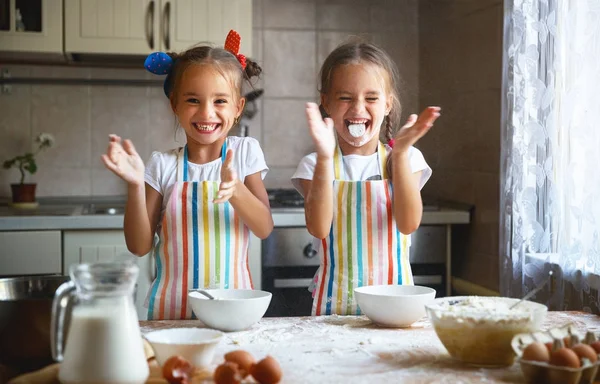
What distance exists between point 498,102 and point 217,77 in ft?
3.74

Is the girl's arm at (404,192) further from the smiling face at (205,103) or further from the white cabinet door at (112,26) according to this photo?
the white cabinet door at (112,26)

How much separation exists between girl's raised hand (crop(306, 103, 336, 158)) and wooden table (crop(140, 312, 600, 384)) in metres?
0.29

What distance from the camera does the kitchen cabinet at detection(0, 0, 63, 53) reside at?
2467 millimetres

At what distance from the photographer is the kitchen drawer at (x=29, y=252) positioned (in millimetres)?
2254

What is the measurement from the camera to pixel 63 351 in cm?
91

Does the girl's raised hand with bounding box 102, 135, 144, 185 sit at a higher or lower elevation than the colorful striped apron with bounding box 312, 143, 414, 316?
higher

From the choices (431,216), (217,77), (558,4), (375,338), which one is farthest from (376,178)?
(431,216)

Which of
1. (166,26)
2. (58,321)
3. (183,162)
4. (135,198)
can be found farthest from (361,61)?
(166,26)

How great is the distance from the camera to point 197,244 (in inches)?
58.5

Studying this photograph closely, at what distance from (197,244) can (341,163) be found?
0.34m

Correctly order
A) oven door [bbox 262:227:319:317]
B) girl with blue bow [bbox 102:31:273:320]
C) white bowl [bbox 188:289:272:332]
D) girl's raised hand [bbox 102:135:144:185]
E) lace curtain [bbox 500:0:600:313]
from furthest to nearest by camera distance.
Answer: oven door [bbox 262:227:319:317] → lace curtain [bbox 500:0:600:313] → girl with blue bow [bbox 102:31:273:320] → girl's raised hand [bbox 102:135:144:185] → white bowl [bbox 188:289:272:332]

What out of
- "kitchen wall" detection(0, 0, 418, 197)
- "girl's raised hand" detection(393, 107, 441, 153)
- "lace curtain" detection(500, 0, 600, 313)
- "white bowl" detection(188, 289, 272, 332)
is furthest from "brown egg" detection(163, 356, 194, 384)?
"kitchen wall" detection(0, 0, 418, 197)

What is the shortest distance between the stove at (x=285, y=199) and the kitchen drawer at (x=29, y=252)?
690 millimetres

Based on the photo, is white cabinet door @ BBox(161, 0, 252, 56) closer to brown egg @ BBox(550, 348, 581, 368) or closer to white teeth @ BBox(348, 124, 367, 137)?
white teeth @ BBox(348, 124, 367, 137)
